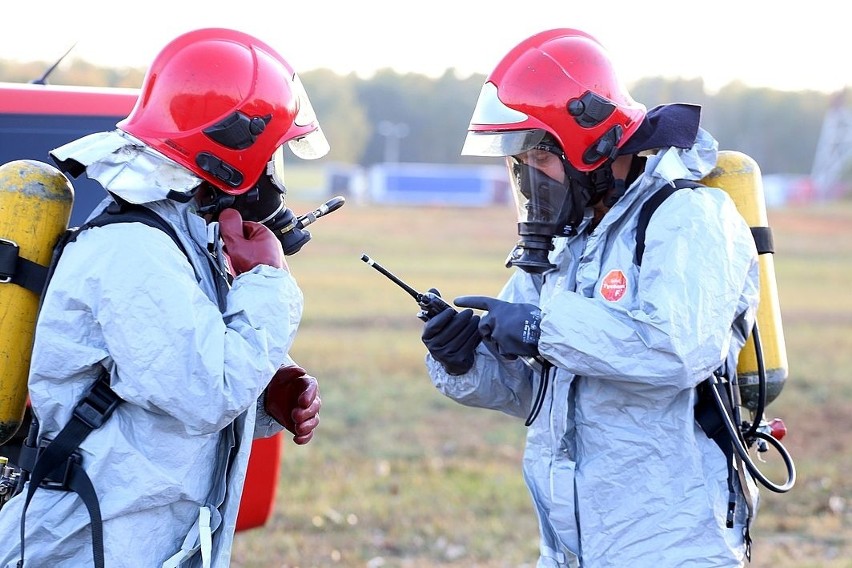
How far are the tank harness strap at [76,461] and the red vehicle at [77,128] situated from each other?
152 cm

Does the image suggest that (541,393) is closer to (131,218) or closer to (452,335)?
(452,335)

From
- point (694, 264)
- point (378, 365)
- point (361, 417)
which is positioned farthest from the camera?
point (378, 365)

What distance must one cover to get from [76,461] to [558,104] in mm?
1528

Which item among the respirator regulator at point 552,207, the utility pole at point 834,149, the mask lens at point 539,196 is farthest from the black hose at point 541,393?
the utility pole at point 834,149

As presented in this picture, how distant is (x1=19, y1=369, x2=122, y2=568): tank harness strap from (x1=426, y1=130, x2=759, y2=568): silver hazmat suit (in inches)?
41.6

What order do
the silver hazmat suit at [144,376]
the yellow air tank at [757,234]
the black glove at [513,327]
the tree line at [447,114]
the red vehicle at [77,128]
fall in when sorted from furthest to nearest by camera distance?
the tree line at [447,114] → the red vehicle at [77,128] → the yellow air tank at [757,234] → the black glove at [513,327] → the silver hazmat suit at [144,376]

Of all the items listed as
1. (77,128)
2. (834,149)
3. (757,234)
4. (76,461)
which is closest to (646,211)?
(757,234)

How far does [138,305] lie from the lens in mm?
2266

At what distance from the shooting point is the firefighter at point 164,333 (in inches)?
89.6

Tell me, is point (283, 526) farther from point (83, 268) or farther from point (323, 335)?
point (323, 335)

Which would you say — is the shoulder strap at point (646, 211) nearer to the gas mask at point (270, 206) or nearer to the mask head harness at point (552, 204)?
the mask head harness at point (552, 204)

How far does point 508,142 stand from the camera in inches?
114

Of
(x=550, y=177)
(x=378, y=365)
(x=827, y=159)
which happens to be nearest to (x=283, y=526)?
(x=550, y=177)

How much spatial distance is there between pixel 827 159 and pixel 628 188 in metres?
62.5
